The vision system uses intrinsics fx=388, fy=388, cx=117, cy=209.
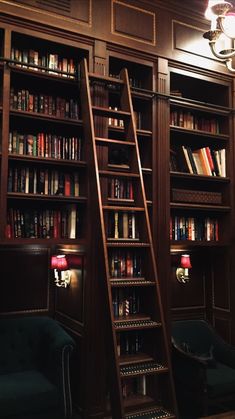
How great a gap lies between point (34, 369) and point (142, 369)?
1.32m

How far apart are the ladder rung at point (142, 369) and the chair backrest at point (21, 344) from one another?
1.14 m

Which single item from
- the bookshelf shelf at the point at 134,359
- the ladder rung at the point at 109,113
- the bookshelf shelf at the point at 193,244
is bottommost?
the bookshelf shelf at the point at 134,359

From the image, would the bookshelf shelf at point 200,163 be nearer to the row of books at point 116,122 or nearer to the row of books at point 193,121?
the row of books at point 193,121

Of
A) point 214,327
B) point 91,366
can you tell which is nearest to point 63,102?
point 91,366

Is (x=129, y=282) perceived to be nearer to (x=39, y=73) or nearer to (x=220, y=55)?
(x=220, y=55)

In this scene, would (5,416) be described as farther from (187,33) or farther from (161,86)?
(187,33)

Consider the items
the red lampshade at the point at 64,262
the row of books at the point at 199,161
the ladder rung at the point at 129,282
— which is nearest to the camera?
A: the ladder rung at the point at 129,282

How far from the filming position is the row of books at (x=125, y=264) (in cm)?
297

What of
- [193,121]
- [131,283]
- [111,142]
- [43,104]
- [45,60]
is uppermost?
[45,60]

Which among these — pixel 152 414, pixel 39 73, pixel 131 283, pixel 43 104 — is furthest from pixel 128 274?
pixel 39 73

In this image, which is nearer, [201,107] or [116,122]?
[116,122]

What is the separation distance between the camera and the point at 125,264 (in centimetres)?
301

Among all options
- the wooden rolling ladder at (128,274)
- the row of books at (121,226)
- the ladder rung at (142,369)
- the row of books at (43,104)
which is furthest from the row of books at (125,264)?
the row of books at (43,104)

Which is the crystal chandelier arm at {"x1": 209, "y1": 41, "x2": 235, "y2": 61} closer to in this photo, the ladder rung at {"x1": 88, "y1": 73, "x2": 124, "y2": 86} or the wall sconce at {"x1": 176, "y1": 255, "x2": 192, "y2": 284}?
the ladder rung at {"x1": 88, "y1": 73, "x2": 124, "y2": 86}
